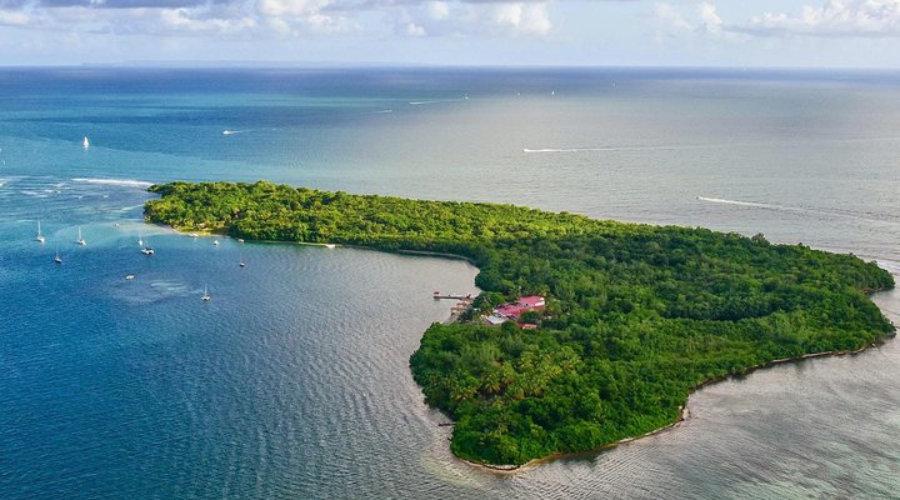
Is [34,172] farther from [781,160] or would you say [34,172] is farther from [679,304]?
[781,160]

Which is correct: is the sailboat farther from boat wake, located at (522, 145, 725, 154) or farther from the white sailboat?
boat wake, located at (522, 145, 725, 154)

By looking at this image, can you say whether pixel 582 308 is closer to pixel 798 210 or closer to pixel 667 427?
pixel 667 427

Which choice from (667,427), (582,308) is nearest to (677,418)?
(667,427)

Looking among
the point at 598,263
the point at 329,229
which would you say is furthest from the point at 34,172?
the point at 598,263

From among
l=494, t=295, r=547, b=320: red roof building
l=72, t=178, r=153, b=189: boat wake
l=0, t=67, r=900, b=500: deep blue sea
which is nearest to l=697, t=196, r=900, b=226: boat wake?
l=0, t=67, r=900, b=500: deep blue sea

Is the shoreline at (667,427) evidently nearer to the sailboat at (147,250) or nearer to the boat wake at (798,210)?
the boat wake at (798,210)

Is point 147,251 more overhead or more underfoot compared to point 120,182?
more underfoot

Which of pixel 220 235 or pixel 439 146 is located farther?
pixel 439 146

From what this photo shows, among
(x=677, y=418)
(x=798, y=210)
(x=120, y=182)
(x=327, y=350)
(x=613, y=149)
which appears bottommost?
(x=677, y=418)
